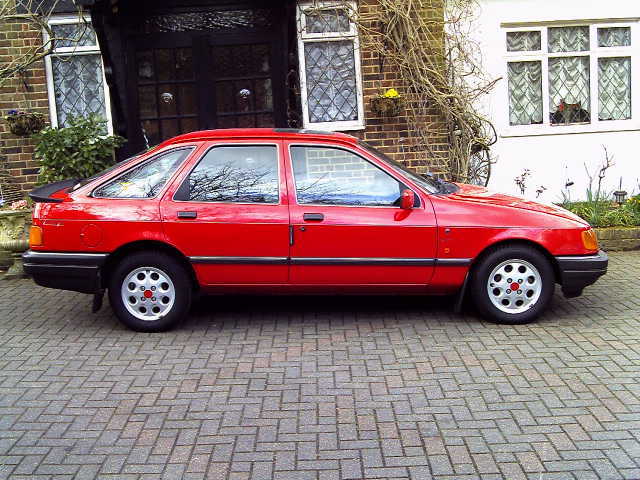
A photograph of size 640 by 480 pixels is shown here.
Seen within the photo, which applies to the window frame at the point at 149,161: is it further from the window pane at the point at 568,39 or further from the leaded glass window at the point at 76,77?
the window pane at the point at 568,39

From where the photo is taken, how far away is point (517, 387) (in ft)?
14.9

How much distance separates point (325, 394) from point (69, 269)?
99.1 inches

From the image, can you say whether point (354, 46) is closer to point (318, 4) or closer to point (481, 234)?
point (318, 4)

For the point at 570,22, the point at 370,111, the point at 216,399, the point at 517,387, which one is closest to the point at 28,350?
the point at 216,399

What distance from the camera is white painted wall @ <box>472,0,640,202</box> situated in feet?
32.2

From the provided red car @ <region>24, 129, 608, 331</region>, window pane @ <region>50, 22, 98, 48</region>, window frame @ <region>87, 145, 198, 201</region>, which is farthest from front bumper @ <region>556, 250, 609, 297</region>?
window pane @ <region>50, 22, 98, 48</region>

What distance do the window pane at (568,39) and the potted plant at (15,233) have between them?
748 centimetres

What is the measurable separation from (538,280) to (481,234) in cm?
63

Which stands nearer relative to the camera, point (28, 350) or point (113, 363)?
point (113, 363)

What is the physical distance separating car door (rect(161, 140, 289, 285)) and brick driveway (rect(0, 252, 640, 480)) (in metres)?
0.57

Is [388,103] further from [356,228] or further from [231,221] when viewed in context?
[231,221]

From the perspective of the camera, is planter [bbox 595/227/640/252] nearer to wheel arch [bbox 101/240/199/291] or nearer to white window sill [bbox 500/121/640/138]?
white window sill [bbox 500/121/640/138]

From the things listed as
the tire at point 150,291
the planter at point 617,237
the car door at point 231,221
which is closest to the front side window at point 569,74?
the planter at point 617,237

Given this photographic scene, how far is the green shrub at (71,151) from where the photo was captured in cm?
843
